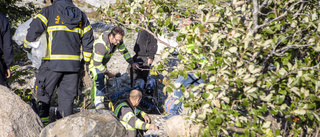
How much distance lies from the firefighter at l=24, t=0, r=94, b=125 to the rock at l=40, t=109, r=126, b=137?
1.28 metres

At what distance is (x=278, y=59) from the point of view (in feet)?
9.04

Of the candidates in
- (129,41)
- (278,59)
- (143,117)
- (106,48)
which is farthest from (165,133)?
(129,41)

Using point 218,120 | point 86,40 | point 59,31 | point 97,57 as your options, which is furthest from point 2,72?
point 218,120

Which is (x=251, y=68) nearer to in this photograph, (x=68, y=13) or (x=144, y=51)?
(x=68, y=13)

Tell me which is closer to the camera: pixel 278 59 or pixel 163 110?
pixel 278 59

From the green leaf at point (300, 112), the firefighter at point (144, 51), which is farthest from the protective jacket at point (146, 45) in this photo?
the green leaf at point (300, 112)

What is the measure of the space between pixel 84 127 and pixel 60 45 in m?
1.60

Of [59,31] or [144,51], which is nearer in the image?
[59,31]

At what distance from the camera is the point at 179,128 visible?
403 centimetres

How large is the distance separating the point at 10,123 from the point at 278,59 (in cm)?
281

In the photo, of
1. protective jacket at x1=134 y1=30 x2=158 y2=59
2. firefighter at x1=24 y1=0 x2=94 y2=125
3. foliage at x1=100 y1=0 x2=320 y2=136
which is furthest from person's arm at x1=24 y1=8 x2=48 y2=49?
protective jacket at x1=134 y1=30 x2=158 y2=59

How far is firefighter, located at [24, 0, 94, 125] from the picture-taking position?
3848 mm

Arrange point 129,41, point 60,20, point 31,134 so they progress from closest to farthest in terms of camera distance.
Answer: point 31,134, point 60,20, point 129,41

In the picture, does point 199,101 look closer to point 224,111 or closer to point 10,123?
point 224,111
